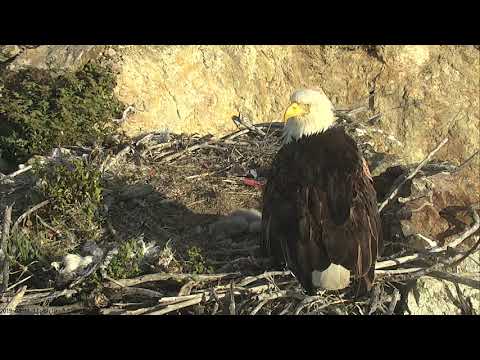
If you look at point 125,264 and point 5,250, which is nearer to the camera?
point 125,264

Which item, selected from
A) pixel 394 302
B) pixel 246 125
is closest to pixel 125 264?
pixel 394 302

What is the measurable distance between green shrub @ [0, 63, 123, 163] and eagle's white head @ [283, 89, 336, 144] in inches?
97.4

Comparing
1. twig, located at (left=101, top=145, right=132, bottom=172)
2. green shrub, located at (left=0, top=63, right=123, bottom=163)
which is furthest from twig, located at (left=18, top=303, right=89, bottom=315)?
green shrub, located at (left=0, top=63, right=123, bottom=163)

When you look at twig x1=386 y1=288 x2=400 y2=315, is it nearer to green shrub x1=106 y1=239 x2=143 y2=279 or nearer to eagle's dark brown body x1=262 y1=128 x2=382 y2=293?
eagle's dark brown body x1=262 y1=128 x2=382 y2=293

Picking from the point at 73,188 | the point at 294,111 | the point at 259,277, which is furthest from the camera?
the point at 73,188

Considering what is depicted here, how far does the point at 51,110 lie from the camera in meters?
6.69

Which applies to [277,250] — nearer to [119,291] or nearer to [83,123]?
[119,291]

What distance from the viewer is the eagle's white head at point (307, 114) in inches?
200

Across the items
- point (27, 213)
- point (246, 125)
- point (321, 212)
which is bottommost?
point (27, 213)

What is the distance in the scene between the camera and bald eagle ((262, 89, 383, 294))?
13.8 ft

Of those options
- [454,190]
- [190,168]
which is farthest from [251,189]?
[454,190]

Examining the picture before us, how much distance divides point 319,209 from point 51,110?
360cm

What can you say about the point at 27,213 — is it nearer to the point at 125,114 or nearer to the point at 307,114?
the point at 125,114

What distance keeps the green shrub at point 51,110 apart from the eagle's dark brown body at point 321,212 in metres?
2.67
